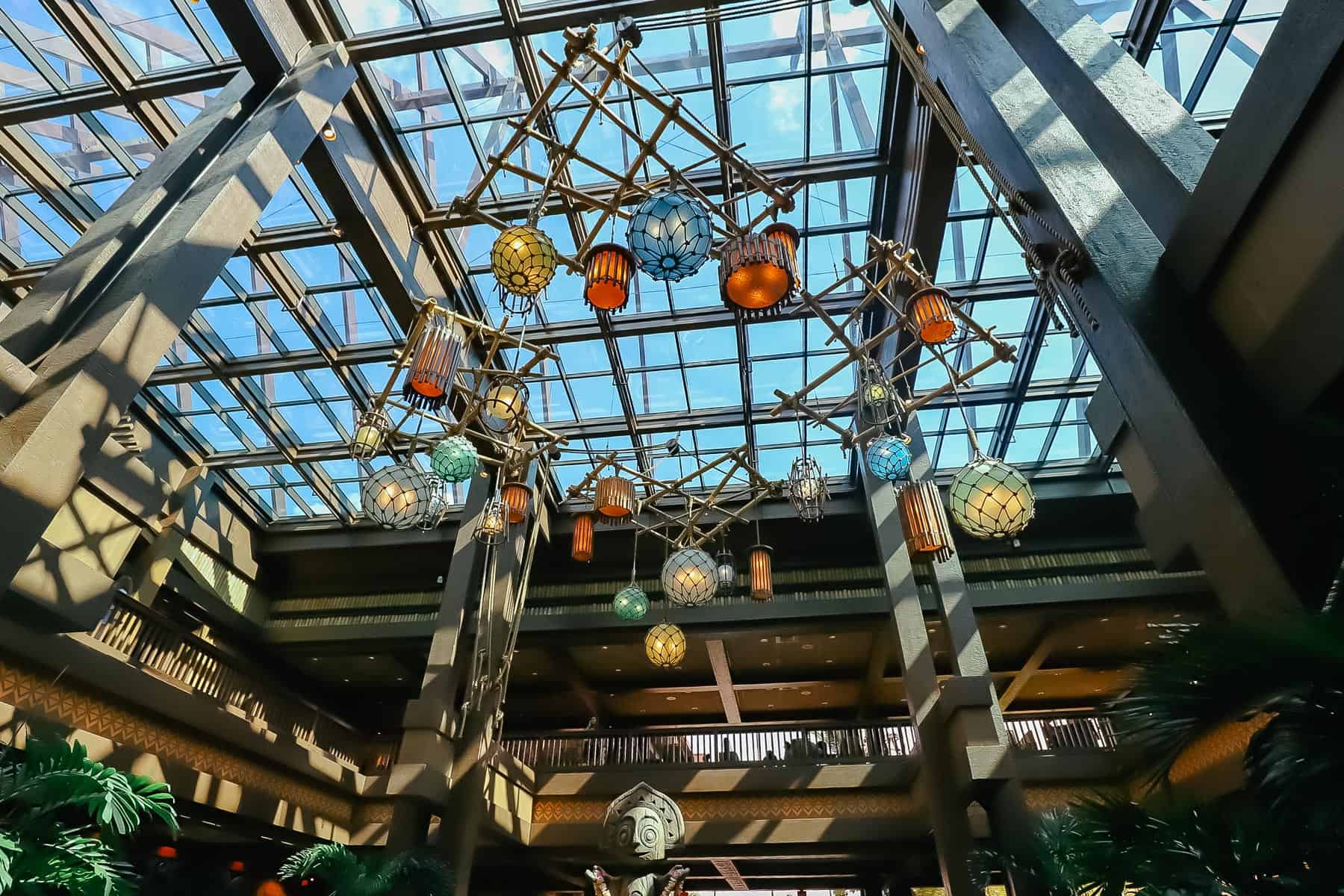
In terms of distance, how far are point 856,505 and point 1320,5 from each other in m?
12.1

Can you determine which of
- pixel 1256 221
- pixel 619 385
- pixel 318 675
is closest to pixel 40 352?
pixel 1256 221

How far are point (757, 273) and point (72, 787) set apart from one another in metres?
3.61

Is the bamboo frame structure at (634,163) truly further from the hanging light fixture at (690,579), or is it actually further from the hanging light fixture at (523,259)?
the hanging light fixture at (690,579)

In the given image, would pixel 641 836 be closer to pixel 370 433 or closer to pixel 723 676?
pixel 370 433

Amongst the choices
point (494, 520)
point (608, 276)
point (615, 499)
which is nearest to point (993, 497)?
point (608, 276)

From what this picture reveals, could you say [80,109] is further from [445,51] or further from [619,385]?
[619,385]

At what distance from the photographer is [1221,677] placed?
4.78 ft

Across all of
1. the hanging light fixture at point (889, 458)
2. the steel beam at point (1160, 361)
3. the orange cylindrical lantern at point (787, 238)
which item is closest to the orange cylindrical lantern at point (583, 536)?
the hanging light fixture at point (889, 458)

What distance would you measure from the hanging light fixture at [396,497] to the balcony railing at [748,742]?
7.89 metres

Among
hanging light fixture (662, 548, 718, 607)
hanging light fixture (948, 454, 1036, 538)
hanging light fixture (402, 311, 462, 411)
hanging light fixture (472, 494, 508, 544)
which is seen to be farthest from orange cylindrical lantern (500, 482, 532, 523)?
hanging light fixture (948, 454, 1036, 538)

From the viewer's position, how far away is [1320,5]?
5.63 feet

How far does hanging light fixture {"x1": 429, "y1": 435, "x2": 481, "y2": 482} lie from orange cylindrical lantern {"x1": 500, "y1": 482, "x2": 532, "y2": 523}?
3.90 feet

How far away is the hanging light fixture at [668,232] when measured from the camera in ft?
12.6

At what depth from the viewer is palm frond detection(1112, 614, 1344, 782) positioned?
134 centimetres
